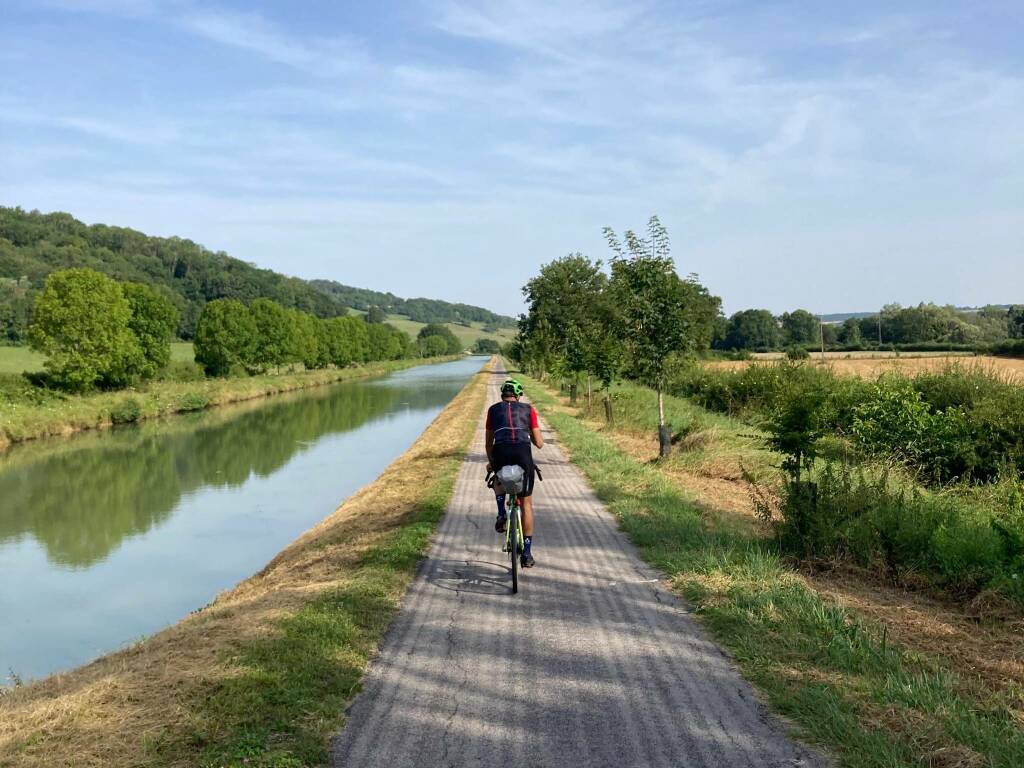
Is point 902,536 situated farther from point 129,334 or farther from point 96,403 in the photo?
point 129,334

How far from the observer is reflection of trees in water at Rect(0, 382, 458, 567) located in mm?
14984

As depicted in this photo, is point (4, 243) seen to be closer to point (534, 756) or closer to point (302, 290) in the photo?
point (302, 290)

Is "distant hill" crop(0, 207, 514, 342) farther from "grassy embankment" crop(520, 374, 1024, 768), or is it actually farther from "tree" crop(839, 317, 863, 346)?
"tree" crop(839, 317, 863, 346)

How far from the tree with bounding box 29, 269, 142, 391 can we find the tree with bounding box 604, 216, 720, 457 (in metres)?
29.5

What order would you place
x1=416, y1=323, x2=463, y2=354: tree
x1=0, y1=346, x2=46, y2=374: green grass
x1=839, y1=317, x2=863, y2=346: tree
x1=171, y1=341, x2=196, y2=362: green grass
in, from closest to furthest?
x1=0, y1=346, x2=46, y2=374: green grass < x1=171, y1=341, x2=196, y2=362: green grass < x1=839, y1=317, x2=863, y2=346: tree < x1=416, y1=323, x2=463, y2=354: tree

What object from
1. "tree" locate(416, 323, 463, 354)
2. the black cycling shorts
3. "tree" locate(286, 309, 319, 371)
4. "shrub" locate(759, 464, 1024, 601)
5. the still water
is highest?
"tree" locate(416, 323, 463, 354)

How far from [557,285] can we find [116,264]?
263ft

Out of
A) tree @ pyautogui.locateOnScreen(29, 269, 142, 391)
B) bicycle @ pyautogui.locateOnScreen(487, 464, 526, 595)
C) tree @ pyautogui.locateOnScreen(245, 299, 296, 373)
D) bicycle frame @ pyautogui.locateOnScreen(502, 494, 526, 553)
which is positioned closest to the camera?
bicycle @ pyautogui.locateOnScreen(487, 464, 526, 595)

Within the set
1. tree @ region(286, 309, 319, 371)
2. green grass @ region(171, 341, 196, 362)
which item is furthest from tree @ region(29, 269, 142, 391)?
tree @ region(286, 309, 319, 371)

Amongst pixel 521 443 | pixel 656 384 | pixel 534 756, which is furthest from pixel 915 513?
pixel 656 384

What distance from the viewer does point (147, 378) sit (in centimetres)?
4353

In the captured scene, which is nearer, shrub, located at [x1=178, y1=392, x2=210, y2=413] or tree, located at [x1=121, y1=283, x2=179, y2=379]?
shrub, located at [x1=178, y1=392, x2=210, y2=413]

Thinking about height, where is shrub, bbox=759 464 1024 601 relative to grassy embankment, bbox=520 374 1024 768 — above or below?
above

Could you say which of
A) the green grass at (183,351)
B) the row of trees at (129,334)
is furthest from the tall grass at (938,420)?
the green grass at (183,351)
